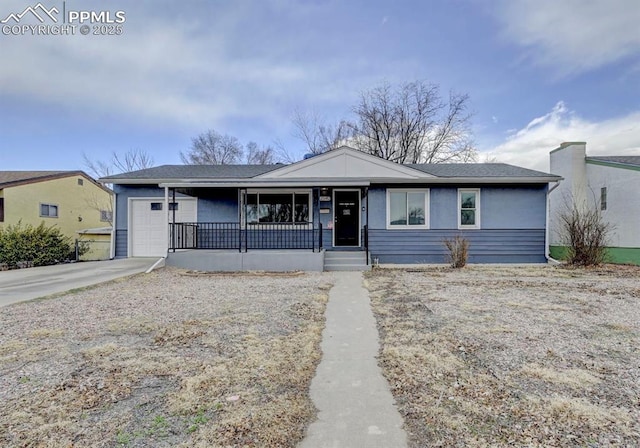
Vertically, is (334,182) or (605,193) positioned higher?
(334,182)

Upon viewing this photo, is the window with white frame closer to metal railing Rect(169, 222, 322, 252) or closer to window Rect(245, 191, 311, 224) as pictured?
metal railing Rect(169, 222, 322, 252)

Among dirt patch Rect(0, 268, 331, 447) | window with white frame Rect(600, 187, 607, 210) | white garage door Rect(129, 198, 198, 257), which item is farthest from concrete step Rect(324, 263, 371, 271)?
window with white frame Rect(600, 187, 607, 210)

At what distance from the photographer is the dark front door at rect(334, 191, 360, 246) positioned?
12.7 m

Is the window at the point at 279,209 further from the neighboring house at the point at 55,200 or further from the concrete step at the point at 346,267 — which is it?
the neighboring house at the point at 55,200

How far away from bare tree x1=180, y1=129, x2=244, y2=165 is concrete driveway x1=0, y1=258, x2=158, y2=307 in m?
21.5

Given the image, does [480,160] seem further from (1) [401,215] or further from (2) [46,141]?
(2) [46,141]

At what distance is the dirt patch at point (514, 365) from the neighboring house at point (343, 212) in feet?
16.7

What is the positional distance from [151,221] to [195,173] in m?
2.41

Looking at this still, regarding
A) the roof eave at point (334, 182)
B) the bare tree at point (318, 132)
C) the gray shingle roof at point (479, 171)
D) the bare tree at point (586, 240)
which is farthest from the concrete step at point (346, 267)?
the bare tree at point (318, 132)

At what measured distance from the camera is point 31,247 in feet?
36.8

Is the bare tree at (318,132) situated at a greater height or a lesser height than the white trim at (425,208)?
greater

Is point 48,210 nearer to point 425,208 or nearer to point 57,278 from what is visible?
point 57,278

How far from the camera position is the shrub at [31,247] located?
10.8 metres

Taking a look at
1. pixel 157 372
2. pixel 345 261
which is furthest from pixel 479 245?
pixel 157 372
